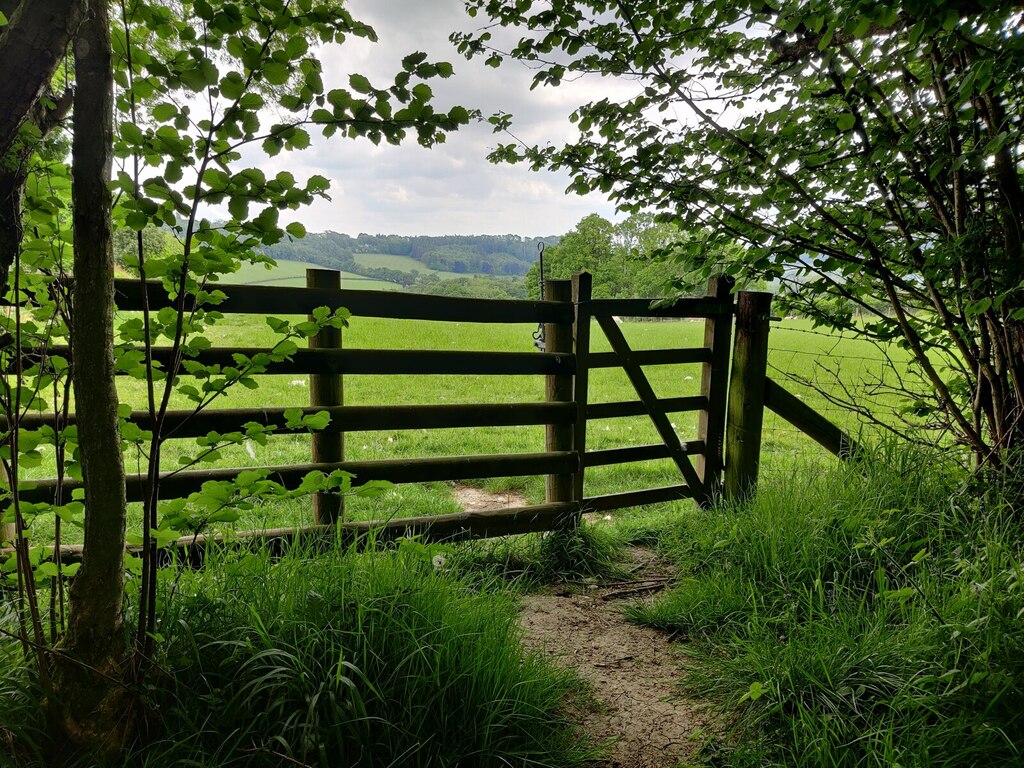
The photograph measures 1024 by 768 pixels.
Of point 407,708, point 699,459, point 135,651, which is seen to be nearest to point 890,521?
point 699,459

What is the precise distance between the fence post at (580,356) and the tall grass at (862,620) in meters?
0.92

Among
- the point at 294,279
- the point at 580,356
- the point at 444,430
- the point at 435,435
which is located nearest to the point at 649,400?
the point at 580,356

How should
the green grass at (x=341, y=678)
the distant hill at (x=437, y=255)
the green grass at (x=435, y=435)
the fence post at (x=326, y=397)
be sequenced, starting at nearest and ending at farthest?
the green grass at (x=341, y=678), the fence post at (x=326, y=397), the green grass at (x=435, y=435), the distant hill at (x=437, y=255)

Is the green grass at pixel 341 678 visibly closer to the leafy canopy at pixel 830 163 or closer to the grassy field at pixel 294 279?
the grassy field at pixel 294 279

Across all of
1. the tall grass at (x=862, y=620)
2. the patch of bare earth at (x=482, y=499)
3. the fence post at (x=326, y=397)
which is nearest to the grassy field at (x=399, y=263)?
the patch of bare earth at (x=482, y=499)

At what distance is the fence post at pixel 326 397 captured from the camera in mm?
3336

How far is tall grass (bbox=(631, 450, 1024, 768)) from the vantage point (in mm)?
1754

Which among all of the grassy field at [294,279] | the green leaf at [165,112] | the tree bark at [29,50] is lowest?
the grassy field at [294,279]

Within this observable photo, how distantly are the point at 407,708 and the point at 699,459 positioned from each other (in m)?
3.68

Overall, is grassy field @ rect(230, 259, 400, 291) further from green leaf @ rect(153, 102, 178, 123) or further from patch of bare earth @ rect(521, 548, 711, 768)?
patch of bare earth @ rect(521, 548, 711, 768)

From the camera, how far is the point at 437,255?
27938 millimetres

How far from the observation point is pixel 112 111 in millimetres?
1316

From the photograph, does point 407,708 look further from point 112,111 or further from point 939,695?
point 112,111

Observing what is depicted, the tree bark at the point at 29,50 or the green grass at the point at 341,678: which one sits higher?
the tree bark at the point at 29,50
